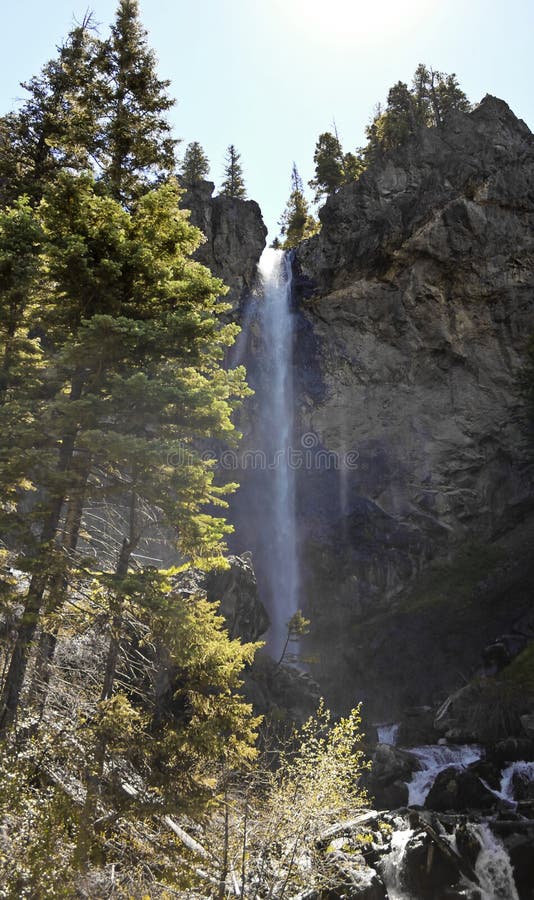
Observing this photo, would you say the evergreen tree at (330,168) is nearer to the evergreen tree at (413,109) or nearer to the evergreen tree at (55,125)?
the evergreen tree at (413,109)

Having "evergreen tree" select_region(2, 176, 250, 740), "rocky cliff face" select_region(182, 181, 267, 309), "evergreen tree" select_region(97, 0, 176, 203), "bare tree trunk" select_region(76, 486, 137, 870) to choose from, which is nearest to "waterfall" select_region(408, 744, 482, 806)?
"bare tree trunk" select_region(76, 486, 137, 870)

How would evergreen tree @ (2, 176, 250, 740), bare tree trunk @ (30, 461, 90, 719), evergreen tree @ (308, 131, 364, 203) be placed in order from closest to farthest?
bare tree trunk @ (30, 461, 90, 719) < evergreen tree @ (2, 176, 250, 740) < evergreen tree @ (308, 131, 364, 203)

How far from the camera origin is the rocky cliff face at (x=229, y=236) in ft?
126

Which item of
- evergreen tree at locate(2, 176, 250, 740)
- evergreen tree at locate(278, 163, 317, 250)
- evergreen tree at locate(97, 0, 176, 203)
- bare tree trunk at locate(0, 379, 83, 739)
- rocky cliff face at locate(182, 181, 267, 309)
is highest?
evergreen tree at locate(278, 163, 317, 250)

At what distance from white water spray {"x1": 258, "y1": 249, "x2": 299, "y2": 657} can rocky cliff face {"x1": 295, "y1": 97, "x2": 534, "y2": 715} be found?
3.24ft

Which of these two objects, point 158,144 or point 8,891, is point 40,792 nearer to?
point 8,891

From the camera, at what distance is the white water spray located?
3466 centimetres

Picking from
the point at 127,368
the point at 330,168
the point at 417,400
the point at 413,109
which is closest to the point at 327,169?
the point at 330,168

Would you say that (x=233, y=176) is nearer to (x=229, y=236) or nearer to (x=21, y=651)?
(x=229, y=236)

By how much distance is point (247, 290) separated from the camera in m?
39.0

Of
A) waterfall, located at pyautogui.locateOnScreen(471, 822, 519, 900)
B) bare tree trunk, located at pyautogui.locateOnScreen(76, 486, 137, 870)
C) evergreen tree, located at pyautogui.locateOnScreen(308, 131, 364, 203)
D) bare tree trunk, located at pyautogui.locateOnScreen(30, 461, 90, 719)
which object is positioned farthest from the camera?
evergreen tree, located at pyautogui.locateOnScreen(308, 131, 364, 203)

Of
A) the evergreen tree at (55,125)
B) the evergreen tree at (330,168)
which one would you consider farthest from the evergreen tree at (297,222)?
the evergreen tree at (55,125)

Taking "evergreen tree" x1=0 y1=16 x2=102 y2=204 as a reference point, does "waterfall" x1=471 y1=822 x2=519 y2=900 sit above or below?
below

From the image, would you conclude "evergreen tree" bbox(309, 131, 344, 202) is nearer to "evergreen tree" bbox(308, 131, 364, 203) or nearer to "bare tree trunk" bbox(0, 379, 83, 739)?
"evergreen tree" bbox(308, 131, 364, 203)
